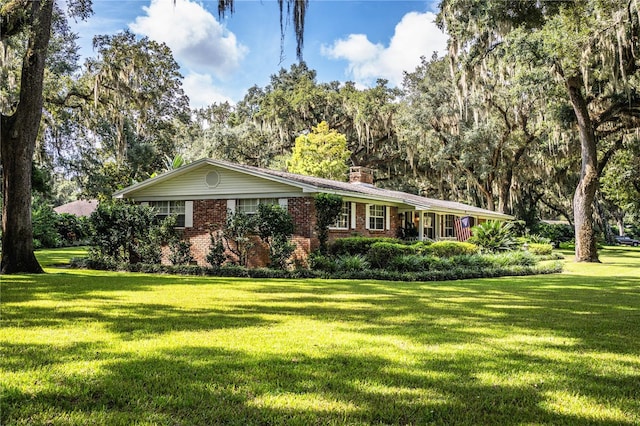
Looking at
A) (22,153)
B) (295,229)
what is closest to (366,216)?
(295,229)

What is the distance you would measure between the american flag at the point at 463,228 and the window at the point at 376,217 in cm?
783

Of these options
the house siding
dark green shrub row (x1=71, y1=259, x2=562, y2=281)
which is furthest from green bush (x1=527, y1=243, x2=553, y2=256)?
the house siding

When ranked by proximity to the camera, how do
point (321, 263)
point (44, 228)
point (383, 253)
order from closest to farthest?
point (321, 263) → point (383, 253) → point (44, 228)

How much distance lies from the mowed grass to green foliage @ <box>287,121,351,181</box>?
80.0ft

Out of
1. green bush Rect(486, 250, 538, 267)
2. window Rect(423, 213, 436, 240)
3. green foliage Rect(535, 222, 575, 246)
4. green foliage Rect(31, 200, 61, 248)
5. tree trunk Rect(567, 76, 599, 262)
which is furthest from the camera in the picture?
green foliage Rect(535, 222, 575, 246)

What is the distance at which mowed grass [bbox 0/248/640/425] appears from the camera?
3.38 meters

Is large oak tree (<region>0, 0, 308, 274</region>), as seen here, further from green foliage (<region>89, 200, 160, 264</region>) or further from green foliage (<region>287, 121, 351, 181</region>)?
green foliage (<region>287, 121, 351, 181</region>)

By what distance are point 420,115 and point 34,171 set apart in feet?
74.8

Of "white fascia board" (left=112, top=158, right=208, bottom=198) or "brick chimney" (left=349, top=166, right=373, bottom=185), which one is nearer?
"white fascia board" (left=112, top=158, right=208, bottom=198)

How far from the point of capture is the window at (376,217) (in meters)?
20.7

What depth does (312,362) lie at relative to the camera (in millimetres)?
4543

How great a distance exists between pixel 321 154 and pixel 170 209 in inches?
602

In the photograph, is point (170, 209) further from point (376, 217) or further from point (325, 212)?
point (376, 217)

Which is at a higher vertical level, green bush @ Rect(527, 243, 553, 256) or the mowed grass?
green bush @ Rect(527, 243, 553, 256)
